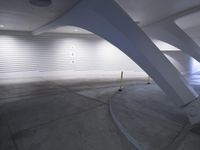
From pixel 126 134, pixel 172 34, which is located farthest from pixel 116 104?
pixel 172 34

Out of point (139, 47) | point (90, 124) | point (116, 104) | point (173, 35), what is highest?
point (173, 35)

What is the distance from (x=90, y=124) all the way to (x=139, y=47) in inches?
90.2

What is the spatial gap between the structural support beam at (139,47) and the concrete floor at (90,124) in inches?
28.3

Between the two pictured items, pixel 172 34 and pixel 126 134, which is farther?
pixel 172 34

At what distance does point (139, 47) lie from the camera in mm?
3406

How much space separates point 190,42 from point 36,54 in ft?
32.6

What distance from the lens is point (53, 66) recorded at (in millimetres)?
11555

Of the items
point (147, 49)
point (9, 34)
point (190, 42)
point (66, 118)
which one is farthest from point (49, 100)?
point (190, 42)

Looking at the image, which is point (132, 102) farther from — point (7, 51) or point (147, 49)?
point (7, 51)

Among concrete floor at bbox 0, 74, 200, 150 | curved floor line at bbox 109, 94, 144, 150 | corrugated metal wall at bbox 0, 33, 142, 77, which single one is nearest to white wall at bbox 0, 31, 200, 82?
corrugated metal wall at bbox 0, 33, 142, 77

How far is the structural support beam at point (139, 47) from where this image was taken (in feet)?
11.2

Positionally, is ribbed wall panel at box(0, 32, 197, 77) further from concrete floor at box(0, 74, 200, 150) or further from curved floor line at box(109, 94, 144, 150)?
curved floor line at box(109, 94, 144, 150)

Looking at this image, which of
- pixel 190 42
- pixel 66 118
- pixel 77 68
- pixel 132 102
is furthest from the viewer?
pixel 77 68

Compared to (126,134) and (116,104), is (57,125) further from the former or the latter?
(116,104)
